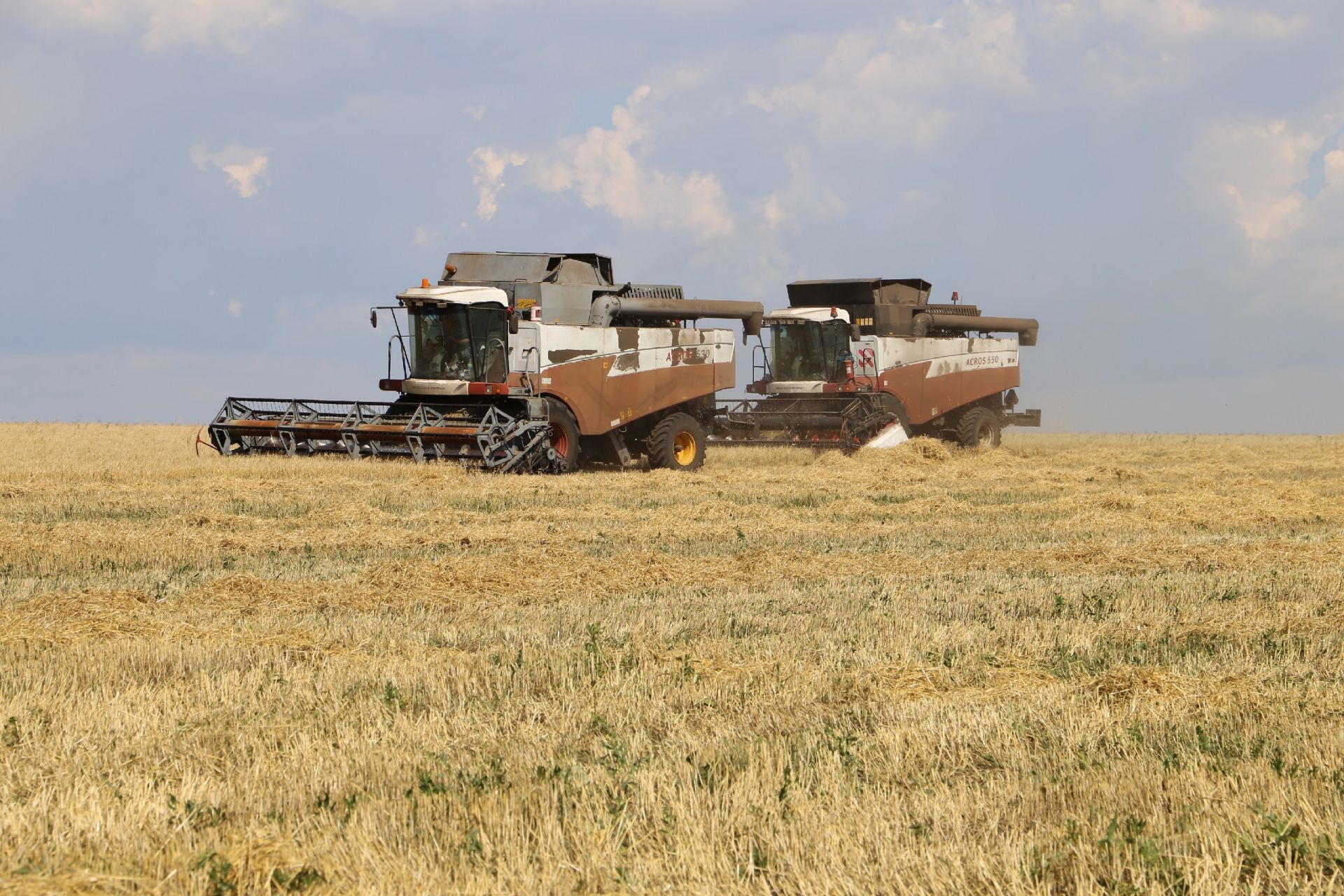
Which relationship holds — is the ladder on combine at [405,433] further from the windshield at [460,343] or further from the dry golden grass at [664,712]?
the dry golden grass at [664,712]

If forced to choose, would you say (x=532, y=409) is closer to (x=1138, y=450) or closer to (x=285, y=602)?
(x=285, y=602)

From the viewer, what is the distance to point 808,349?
2547 cm

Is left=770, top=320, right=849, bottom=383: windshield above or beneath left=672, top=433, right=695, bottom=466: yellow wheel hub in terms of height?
above

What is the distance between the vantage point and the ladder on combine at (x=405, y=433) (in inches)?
737

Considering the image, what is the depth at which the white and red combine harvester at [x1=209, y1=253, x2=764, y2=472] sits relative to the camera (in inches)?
759

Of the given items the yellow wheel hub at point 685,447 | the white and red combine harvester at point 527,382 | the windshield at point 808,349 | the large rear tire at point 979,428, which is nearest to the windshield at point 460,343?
the white and red combine harvester at point 527,382

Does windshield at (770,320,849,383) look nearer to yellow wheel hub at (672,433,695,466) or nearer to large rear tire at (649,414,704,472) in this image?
large rear tire at (649,414,704,472)

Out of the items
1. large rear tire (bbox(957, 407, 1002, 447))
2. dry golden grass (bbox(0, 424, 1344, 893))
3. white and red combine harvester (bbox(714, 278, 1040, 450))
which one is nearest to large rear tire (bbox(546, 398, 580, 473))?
white and red combine harvester (bbox(714, 278, 1040, 450))

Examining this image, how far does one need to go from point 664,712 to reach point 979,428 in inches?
932

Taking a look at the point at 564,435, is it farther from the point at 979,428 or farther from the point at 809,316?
the point at 979,428

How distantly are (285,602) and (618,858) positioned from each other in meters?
5.25

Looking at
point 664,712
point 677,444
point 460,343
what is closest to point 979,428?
point 677,444

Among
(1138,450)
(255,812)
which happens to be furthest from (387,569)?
(1138,450)

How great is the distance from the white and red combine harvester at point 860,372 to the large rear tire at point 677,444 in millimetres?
2306
